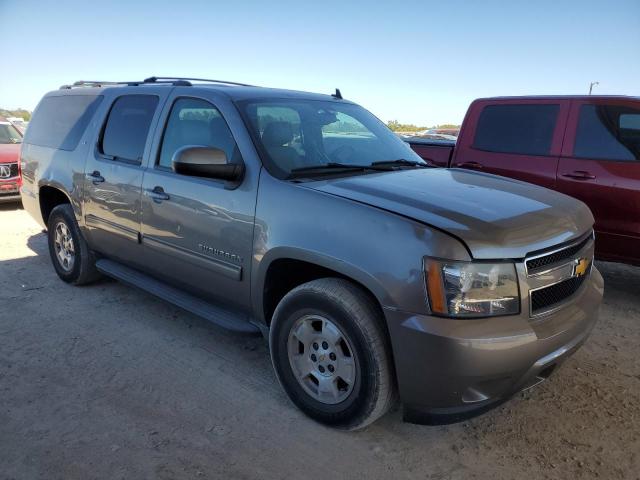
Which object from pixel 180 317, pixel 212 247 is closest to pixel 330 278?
pixel 212 247

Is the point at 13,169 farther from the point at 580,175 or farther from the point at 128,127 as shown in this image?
the point at 580,175

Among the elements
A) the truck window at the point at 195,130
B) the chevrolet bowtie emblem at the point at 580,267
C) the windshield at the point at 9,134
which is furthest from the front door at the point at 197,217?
the windshield at the point at 9,134

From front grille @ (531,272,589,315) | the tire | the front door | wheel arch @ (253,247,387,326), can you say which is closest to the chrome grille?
front grille @ (531,272,589,315)

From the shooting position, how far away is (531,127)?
533 centimetres

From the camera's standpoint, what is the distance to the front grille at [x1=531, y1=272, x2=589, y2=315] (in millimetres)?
2465

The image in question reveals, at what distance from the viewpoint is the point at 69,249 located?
499 cm

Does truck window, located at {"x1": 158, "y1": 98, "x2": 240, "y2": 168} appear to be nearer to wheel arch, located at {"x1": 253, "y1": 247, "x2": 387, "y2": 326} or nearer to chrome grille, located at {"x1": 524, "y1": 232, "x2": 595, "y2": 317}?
wheel arch, located at {"x1": 253, "y1": 247, "x2": 387, "y2": 326}

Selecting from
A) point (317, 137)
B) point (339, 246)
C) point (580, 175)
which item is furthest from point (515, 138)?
point (339, 246)

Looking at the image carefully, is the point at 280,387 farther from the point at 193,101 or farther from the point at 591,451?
the point at 193,101

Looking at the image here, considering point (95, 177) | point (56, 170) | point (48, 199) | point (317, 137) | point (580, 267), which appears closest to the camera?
point (580, 267)

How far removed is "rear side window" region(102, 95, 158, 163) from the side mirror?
3.42 ft

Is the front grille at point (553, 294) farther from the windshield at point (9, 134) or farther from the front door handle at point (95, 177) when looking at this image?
the windshield at point (9, 134)

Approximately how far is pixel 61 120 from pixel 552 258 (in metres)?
4.58

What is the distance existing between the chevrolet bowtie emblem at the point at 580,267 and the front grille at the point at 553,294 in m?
0.03
